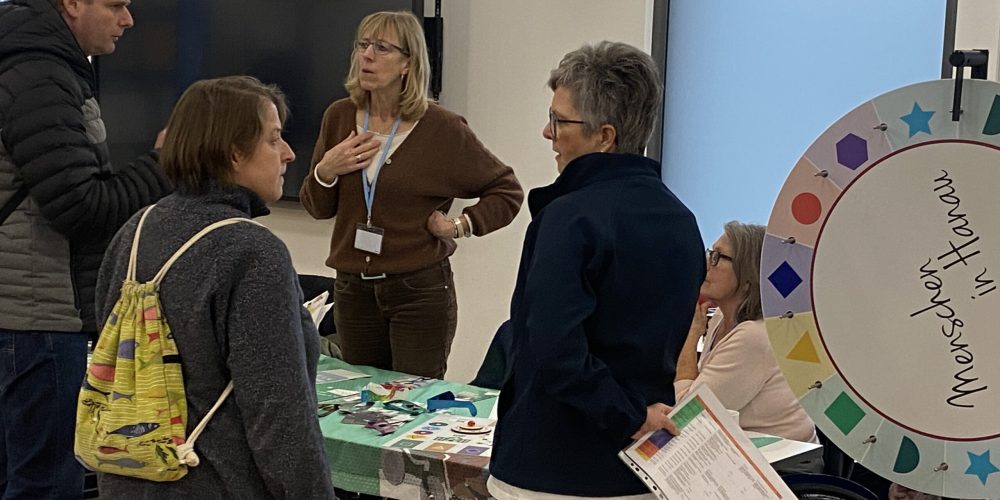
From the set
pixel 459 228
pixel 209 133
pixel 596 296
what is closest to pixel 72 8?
pixel 209 133

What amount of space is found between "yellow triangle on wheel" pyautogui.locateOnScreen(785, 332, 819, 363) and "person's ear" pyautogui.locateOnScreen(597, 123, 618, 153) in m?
0.59

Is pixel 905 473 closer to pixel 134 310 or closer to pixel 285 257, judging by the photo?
pixel 285 257

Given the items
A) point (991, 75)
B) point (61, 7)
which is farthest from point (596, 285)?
point (991, 75)

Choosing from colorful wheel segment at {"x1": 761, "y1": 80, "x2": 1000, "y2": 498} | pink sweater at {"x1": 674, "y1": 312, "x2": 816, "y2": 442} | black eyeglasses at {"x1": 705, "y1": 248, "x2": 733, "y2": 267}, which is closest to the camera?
colorful wheel segment at {"x1": 761, "y1": 80, "x2": 1000, "y2": 498}

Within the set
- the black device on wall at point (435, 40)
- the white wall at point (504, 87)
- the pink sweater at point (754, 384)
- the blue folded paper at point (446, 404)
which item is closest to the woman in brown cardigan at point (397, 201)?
the blue folded paper at point (446, 404)

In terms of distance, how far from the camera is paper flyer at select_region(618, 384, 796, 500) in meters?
1.88

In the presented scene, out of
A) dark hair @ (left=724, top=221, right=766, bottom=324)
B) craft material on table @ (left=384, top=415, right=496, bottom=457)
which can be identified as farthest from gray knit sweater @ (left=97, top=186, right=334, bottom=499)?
dark hair @ (left=724, top=221, right=766, bottom=324)

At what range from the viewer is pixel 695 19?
425 centimetres

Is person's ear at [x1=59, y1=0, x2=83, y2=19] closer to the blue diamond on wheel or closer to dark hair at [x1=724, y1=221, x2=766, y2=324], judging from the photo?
the blue diamond on wheel

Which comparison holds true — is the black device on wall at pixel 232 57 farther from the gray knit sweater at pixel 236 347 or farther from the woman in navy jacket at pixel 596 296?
the gray knit sweater at pixel 236 347

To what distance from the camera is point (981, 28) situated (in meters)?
3.43

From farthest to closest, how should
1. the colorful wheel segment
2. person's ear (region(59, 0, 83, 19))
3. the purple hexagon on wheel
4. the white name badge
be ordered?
the white name badge → person's ear (region(59, 0, 83, 19)) → the purple hexagon on wheel → the colorful wheel segment

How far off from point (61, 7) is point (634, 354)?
148 centimetres

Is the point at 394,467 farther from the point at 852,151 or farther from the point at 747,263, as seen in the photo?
the point at 852,151
